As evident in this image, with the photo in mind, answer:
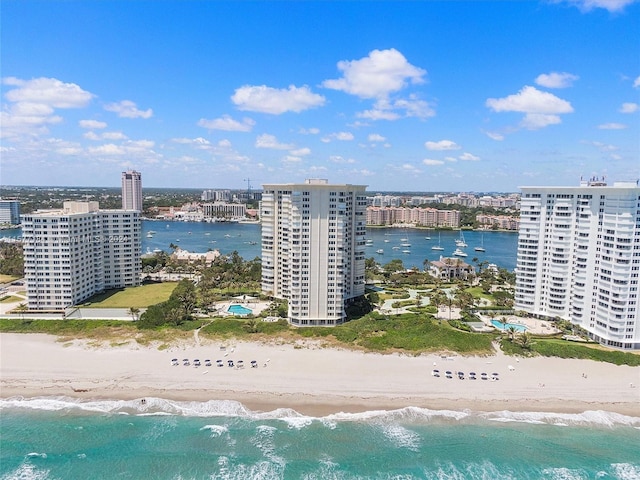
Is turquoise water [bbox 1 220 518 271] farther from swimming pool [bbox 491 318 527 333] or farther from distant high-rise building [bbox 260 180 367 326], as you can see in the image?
distant high-rise building [bbox 260 180 367 326]

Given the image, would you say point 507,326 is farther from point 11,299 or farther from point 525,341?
point 11,299

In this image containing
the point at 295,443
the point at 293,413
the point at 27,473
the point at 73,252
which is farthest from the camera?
the point at 73,252

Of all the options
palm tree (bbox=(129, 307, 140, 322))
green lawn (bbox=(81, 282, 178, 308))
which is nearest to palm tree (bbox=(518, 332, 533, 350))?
palm tree (bbox=(129, 307, 140, 322))

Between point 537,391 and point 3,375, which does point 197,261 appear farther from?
point 537,391

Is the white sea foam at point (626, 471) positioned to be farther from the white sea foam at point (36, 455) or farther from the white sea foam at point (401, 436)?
the white sea foam at point (36, 455)

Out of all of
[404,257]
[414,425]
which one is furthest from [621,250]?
[404,257]

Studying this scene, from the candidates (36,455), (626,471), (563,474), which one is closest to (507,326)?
(626,471)

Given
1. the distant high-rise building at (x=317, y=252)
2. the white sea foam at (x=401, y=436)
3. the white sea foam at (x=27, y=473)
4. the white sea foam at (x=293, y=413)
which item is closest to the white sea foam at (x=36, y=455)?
the white sea foam at (x=27, y=473)
